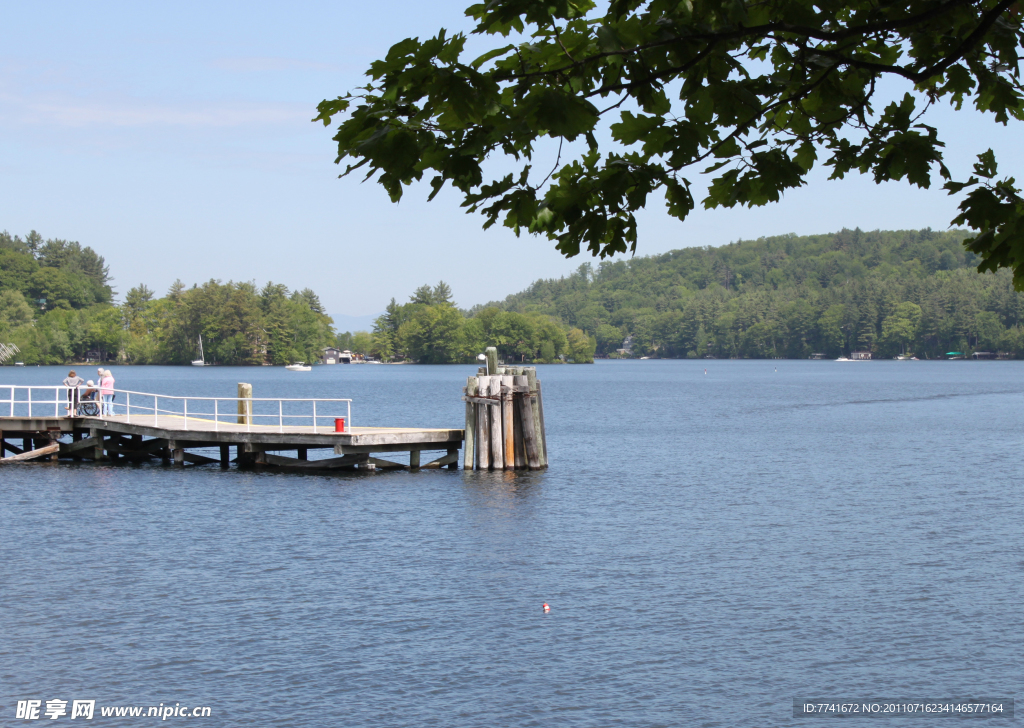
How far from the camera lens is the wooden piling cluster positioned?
→ 2973 cm

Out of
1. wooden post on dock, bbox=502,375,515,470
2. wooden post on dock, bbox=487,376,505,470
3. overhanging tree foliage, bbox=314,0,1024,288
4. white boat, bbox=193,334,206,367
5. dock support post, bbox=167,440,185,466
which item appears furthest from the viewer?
white boat, bbox=193,334,206,367

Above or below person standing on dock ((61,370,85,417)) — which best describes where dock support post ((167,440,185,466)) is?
below

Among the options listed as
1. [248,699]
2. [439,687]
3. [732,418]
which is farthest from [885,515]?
[732,418]

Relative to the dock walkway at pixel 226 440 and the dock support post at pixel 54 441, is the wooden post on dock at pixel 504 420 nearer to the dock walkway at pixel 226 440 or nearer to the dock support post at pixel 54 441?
the dock walkway at pixel 226 440

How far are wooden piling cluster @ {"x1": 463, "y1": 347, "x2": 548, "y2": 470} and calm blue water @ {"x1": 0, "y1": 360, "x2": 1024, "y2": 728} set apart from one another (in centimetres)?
86

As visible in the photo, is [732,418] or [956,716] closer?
[956,716]

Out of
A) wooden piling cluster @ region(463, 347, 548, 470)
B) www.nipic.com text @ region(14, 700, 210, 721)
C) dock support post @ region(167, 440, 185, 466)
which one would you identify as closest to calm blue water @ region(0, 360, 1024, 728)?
www.nipic.com text @ region(14, 700, 210, 721)

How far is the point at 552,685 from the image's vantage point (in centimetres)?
1363

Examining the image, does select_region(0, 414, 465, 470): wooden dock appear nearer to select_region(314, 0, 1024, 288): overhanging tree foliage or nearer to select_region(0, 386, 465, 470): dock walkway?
select_region(0, 386, 465, 470): dock walkway

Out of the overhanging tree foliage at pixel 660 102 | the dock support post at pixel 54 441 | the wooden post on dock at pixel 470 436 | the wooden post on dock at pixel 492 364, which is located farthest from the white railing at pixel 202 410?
the overhanging tree foliage at pixel 660 102

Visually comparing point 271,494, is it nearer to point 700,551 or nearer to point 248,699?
point 700,551

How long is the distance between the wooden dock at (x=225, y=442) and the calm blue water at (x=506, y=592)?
0.93m

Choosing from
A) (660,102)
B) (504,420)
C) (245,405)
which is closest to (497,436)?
(504,420)

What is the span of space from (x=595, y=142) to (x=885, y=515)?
76.3 ft
